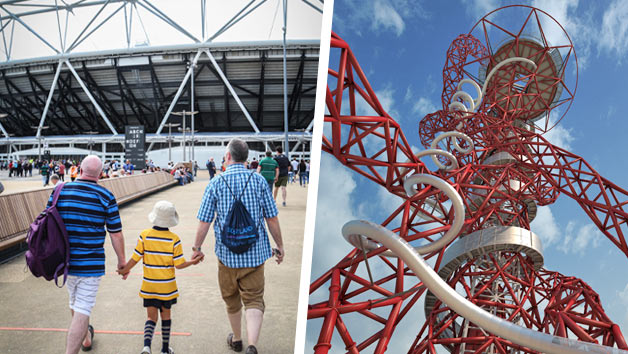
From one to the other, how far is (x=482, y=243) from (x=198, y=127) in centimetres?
4302

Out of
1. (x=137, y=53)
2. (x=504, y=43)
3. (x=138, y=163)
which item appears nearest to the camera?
(x=504, y=43)

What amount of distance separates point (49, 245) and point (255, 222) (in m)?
1.56

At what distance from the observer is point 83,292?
3.32 meters

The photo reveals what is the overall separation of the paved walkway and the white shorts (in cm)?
54

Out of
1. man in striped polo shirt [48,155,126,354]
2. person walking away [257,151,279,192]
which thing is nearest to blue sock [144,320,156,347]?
man in striped polo shirt [48,155,126,354]

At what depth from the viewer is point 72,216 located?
326cm

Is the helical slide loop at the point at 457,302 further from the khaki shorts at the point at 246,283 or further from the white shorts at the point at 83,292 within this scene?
the white shorts at the point at 83,292

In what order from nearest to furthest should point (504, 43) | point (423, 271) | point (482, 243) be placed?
point (423, 271) → point (482, 243) → point (504, 43)

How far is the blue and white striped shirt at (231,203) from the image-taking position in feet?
10.9

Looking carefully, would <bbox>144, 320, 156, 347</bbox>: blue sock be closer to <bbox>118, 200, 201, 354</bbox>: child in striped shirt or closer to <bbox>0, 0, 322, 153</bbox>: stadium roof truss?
<bbox>118, 200, 201, 354</bbox>: child in striped shirt

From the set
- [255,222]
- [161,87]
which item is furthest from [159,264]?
[161,87]

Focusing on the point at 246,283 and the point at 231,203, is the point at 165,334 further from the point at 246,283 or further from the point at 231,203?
the point at 231,203

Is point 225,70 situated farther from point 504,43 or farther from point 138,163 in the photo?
point 504,43

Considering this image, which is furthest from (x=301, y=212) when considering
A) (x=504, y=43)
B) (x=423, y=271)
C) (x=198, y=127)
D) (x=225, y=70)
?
(x=198, y=127)
